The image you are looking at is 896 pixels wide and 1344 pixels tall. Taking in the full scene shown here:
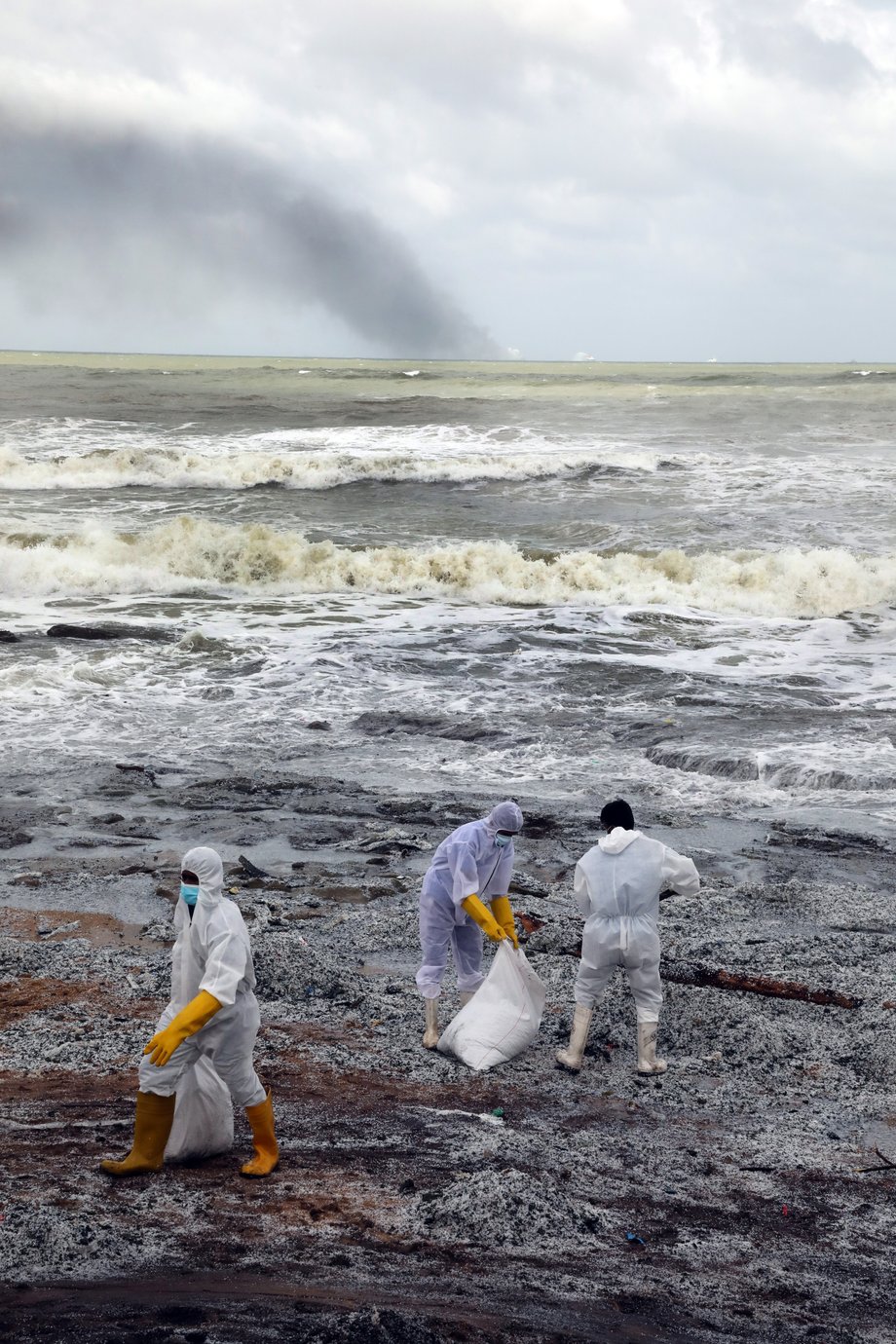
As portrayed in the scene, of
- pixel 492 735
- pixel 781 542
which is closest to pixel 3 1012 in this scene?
A: pixel 492 735

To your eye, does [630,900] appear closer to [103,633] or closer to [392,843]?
[392,843]

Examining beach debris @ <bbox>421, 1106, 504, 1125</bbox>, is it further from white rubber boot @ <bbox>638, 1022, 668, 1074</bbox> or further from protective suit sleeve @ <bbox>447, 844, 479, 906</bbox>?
protective suit sleeve @ <bbox>447, 844, 479, 906</bbox>

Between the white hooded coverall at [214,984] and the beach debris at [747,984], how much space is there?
116 inches

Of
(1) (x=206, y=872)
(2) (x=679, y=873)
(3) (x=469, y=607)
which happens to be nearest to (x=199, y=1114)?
(1) (x=206, y=872)

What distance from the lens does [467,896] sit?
5.86 m

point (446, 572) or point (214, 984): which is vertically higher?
point (446, 572)

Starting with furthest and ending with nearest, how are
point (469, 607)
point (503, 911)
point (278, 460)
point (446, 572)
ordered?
point (278, 460) < point (446, 572) < point (469, 607) < point (503, 911)

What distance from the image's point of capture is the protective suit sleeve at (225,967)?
4.30 m

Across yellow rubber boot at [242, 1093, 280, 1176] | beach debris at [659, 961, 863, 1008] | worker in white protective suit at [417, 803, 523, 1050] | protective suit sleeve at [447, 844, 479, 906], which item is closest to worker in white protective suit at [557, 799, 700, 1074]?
worker in white protective suit at [417, 803, 523, 1050]

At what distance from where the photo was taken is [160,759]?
434 inches

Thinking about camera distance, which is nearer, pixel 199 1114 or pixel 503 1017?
pixel 199 1114

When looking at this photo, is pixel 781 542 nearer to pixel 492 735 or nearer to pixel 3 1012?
pixel 492 735

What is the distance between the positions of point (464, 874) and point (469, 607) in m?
14.0

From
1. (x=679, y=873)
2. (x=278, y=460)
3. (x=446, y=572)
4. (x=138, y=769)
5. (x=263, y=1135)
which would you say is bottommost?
(x=138, y=769)
